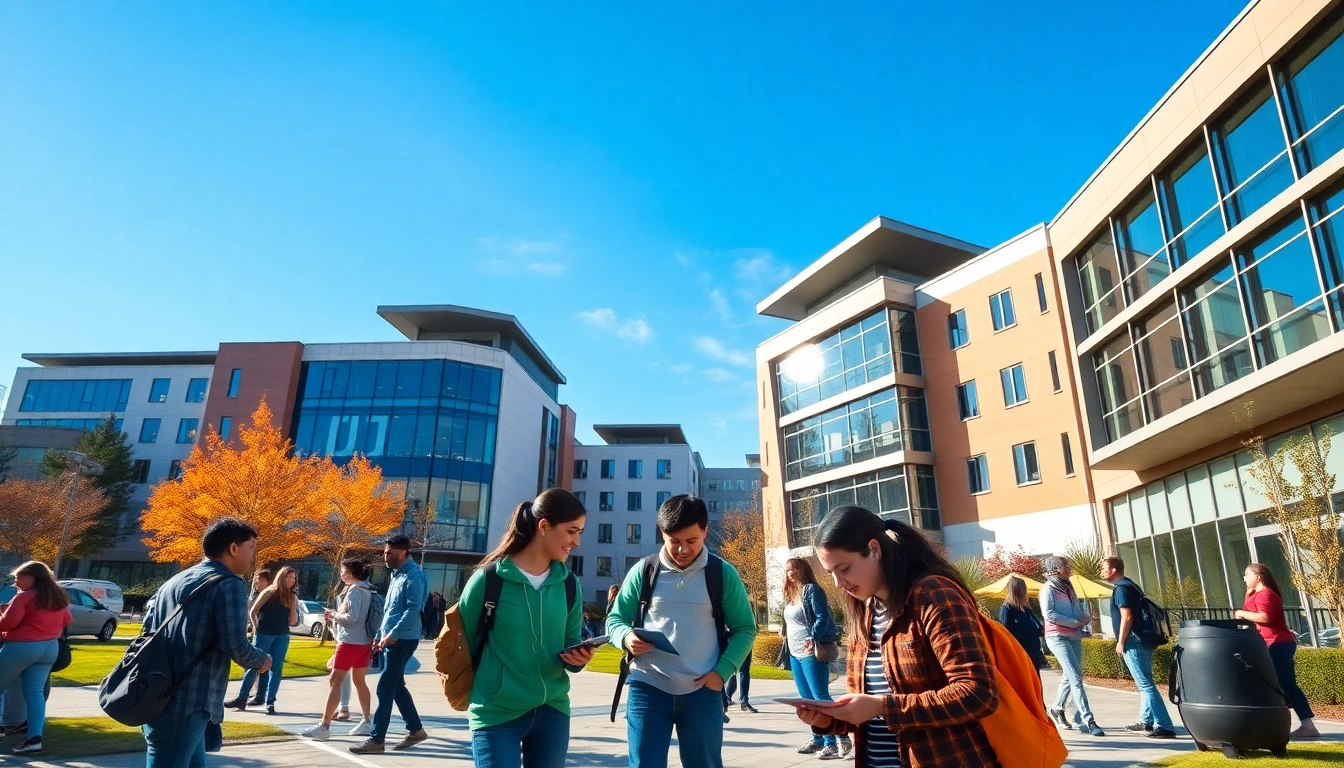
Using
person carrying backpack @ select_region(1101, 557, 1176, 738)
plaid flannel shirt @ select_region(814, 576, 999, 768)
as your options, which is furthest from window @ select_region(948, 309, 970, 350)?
plaid flannel shirt @ select_region(814, 576, 999, 768)

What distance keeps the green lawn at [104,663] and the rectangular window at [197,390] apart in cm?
3538

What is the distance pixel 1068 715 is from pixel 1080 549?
15462 mm

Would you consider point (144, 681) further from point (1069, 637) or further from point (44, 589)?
point (1069, 637)

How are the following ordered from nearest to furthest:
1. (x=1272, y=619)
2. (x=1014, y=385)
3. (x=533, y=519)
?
(x=533, y=519), (x=1272, y=619), (x=1014, y=385)

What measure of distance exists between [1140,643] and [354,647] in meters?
7.83

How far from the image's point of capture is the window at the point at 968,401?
2972 centimetres

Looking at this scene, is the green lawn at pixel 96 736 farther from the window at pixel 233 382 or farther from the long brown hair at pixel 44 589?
the window at pixel 233 382

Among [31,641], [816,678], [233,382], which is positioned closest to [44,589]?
[31,641]

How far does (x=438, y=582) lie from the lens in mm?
44219

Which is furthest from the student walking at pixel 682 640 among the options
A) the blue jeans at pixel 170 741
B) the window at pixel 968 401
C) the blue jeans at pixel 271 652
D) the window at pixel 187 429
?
the window at pixel 187 429

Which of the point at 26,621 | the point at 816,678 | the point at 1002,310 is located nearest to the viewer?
the point at 26,621

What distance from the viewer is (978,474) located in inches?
1155

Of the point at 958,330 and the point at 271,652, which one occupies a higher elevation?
the point at 958,330

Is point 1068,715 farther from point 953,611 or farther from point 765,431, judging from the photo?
point 765,431
